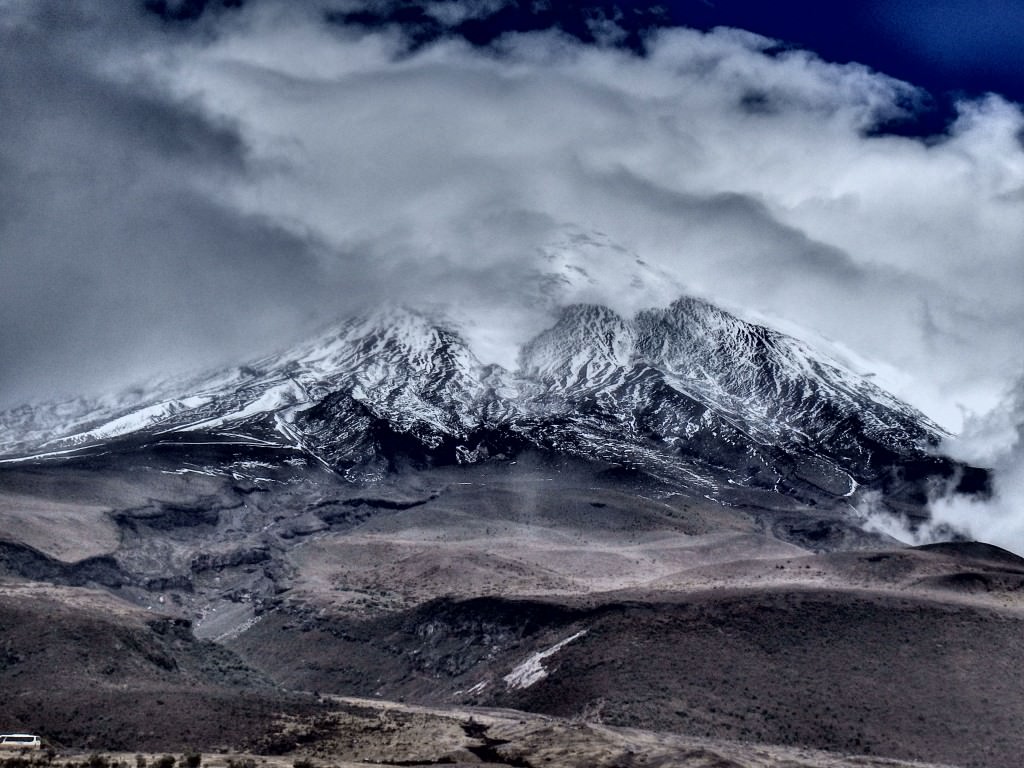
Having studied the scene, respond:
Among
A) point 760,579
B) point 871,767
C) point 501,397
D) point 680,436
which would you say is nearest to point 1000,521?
point 680,436

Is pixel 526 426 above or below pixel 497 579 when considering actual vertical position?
above

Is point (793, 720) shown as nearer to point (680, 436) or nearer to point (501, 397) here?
point (680, 436)

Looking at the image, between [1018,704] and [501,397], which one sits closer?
[1018,704]

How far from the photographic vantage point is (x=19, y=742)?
57406 mm

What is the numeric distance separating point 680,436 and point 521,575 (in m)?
74.6

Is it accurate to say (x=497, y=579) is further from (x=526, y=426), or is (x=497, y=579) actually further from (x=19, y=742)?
(x=526, y=426)

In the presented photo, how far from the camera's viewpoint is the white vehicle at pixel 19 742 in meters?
56.5

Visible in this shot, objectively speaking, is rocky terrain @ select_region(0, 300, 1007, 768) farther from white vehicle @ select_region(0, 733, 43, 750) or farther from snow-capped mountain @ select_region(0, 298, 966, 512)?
white vehicle @ select_region(0, 733, 43, 750)

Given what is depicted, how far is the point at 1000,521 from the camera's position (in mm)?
147125

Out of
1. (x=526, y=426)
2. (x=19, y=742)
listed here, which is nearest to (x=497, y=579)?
(x=19, y=742)

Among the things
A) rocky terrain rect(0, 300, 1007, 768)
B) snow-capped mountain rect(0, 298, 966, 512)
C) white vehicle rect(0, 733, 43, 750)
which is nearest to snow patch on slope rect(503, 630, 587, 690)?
rocky terrain rect(0, 300, 1007, 768)

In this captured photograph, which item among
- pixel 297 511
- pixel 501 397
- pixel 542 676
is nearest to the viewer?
pixel 542 676

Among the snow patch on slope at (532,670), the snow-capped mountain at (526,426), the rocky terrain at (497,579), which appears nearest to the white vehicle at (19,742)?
the rocky terrain at (497,579)

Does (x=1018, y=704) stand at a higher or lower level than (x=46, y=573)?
higher
